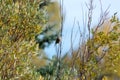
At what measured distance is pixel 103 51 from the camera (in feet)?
23.2

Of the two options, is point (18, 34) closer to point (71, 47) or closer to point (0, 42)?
point (0, 42)

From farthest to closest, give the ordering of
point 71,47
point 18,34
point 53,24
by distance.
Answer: point 53,24 → point 18,34 → point 71,47

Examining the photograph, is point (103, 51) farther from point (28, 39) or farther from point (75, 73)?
point (28, 39)

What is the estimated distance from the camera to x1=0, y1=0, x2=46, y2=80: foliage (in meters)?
6.80

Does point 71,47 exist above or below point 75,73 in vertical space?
above

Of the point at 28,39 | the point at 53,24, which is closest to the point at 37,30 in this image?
the point at 28,39

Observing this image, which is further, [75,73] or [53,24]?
[53,24]

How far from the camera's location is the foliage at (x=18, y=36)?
6.80 meters

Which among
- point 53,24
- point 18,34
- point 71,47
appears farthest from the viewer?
point 53,24

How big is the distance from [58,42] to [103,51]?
2.38ft

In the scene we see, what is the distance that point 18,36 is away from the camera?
712cm

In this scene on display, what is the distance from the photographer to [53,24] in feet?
66.6

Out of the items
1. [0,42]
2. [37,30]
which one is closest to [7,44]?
[0,42]

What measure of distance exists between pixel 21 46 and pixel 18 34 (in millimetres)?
284
